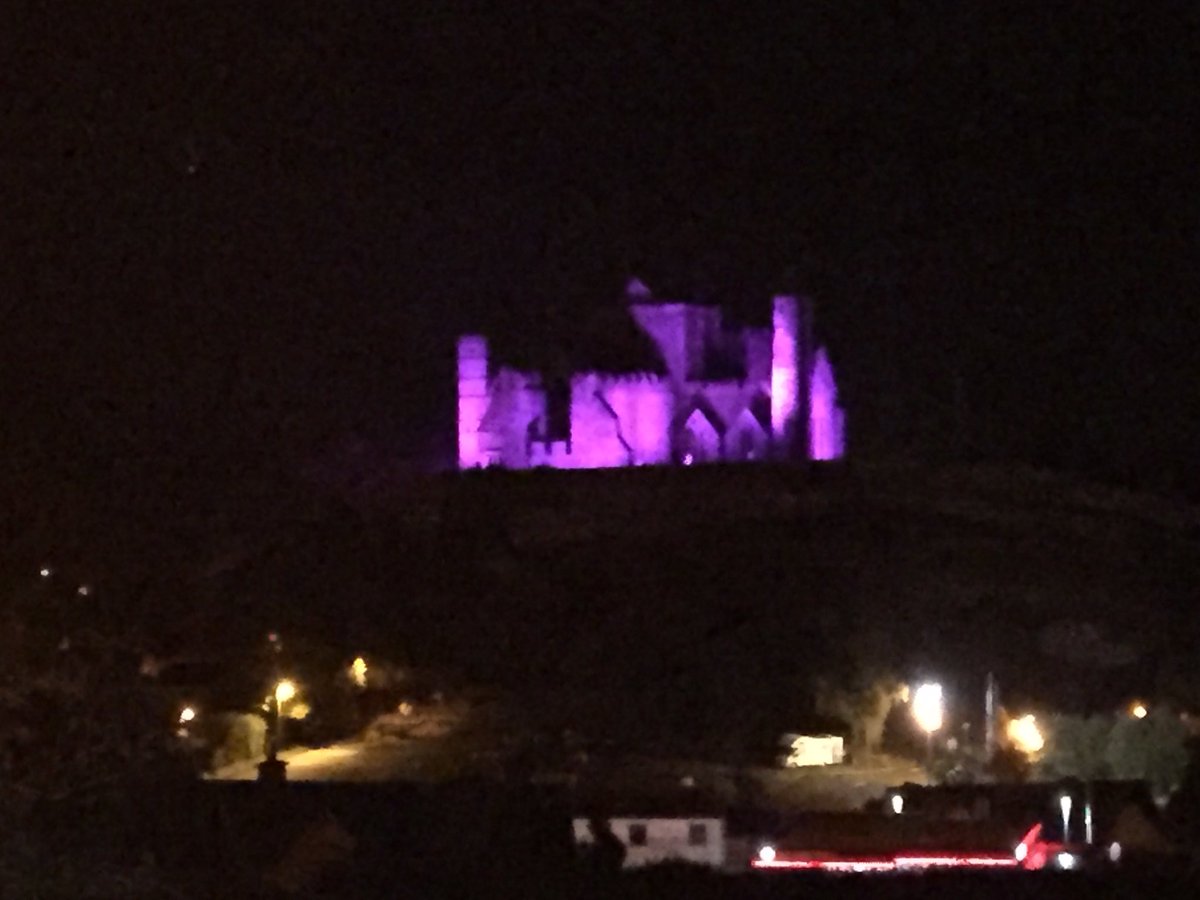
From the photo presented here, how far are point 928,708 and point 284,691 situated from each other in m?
5.66

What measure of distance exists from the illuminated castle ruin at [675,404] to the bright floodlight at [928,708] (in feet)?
34.7

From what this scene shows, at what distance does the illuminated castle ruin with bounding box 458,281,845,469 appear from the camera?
2609 centimetres

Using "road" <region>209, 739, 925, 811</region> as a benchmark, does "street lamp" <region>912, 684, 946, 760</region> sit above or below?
above

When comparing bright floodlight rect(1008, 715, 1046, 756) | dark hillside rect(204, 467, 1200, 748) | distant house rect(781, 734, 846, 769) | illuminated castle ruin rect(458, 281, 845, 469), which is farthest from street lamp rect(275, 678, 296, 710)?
illuminated castle ruin rect(458, 281, 845, 469)

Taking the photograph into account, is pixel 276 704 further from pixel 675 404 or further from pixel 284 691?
pixel 675 404

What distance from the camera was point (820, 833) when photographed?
7.36 m

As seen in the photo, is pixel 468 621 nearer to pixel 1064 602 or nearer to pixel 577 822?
pixel 1064 602

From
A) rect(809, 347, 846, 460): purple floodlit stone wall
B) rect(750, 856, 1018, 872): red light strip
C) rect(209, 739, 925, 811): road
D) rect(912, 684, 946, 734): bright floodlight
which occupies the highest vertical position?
rect(809, 347, 846, 460): purple floodlit stone wall

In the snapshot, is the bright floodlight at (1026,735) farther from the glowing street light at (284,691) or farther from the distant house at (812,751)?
the glowing street light at (284,691)

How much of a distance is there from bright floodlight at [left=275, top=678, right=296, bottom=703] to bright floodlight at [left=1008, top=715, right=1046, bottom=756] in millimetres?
6200

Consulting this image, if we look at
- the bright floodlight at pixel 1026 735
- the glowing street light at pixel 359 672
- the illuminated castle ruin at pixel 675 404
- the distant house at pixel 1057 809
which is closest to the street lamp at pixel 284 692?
the glowing street light at pixel 359 672

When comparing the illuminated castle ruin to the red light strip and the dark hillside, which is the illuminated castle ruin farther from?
the red light strip

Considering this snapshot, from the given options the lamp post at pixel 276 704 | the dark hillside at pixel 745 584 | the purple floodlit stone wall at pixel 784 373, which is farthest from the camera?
the purple floodlit stone wall at pixel 784 373

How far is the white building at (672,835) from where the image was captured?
7.68 meters
